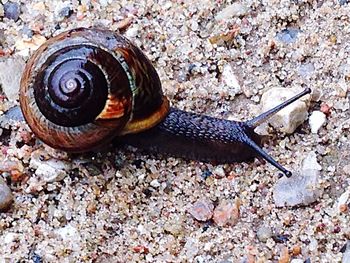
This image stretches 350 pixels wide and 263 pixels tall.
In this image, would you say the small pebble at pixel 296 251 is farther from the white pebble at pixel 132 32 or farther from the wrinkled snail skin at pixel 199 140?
the white pebble at pixel 132 32

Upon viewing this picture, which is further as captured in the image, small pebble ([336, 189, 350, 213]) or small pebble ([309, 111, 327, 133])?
small pebble ([309, 111, 327, 133])

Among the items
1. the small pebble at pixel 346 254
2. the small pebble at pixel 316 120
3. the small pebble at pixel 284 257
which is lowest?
the small pebble at pixel 346 254

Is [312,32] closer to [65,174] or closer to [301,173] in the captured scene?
[301,173]

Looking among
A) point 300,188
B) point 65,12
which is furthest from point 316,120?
point 65,12

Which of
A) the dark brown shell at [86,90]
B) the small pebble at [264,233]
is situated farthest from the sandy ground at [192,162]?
the dark brown shell at [86,90]

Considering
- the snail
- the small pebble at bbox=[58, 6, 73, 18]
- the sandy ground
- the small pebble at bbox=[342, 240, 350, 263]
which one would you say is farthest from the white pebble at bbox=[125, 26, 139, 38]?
the small pebble at bbox=[342, 240, 350, 263]

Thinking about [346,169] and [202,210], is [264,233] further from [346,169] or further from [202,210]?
[346,169]

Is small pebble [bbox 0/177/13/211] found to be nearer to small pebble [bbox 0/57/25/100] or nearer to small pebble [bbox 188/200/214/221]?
small pebble [bbox 0/57/25/100]
